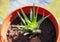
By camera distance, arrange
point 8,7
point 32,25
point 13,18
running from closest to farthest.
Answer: point 32,25 → point 13,18 → point 8,7

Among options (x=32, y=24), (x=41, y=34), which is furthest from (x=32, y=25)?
(x=41, y=34)

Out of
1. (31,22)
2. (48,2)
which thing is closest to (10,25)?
(31,22)

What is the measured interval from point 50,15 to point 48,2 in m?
0.35

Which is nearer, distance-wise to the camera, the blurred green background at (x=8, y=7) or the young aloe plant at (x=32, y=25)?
the young aloe plant at (x=32, y=25)

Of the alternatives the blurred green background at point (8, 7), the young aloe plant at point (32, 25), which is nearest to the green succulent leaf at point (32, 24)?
the young aloe plant at point (32, 25)

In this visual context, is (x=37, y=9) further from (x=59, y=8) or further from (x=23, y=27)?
(x=59, y=8)

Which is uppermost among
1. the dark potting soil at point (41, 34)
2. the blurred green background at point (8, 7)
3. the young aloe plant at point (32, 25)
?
the blurred green background at point (8, 7)

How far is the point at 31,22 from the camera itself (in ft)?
4.07

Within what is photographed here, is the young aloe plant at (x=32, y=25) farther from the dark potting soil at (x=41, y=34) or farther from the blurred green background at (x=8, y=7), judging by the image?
the blurred green background at (x=8, y=7)

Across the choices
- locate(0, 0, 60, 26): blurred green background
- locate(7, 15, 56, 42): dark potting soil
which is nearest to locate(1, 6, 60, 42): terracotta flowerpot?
locate(7, 15, 56, 42): dark potting soil

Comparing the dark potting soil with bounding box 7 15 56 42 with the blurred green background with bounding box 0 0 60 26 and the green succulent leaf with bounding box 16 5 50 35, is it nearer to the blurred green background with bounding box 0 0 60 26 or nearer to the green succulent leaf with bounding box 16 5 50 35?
the green succulent leaf with bounding box 16 5 50 35

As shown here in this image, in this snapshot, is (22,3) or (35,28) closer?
(35,28)

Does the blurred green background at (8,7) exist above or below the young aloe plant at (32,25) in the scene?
above

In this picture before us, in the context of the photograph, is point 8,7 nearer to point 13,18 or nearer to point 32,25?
point 13,18
